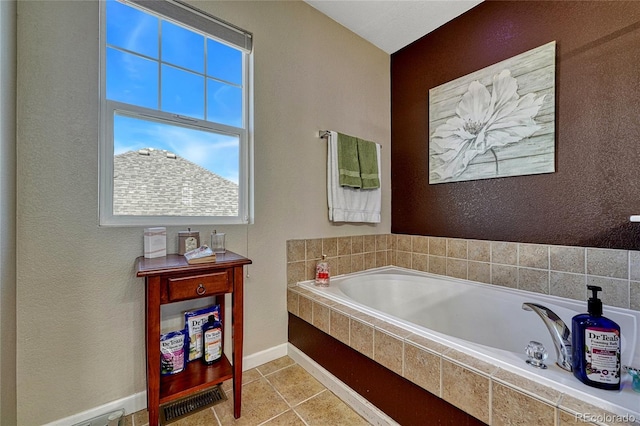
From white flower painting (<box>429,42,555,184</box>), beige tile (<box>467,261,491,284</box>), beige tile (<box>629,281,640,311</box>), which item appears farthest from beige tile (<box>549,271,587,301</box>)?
white flower painting (<box>429,42,555,184</box>)

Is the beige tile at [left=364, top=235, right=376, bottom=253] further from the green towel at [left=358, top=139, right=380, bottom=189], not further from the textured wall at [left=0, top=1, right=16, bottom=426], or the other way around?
the textured wall at [left=0, top=1, right=16, bottom=426]

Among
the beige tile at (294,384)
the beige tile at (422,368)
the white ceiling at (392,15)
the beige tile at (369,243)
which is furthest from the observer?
the beige tile at (369,243)

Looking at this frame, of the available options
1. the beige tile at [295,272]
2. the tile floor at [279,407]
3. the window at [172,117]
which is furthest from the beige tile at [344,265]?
the window at [172,117]

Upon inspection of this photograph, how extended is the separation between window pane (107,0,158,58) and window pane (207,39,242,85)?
0.30 meters

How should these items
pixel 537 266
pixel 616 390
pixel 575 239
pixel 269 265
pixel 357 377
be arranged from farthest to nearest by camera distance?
pixel 269 265 < pixel 537 266 < pixel 575 239 < pixel 357 377 < pixel 616 390

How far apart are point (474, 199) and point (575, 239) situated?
0.63 metres

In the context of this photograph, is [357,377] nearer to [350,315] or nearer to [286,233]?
[350,315]

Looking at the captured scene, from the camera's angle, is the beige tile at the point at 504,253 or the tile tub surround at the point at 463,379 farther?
the beige tile at the point at 504,253

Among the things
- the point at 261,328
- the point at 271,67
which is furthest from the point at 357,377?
the point at 271,67

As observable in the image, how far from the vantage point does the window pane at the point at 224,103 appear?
1.67m

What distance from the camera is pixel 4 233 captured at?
3.16ft

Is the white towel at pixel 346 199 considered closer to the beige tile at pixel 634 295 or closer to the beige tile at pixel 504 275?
the beige tile at pixel 504 275

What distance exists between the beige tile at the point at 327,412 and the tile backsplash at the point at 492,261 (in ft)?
2.43

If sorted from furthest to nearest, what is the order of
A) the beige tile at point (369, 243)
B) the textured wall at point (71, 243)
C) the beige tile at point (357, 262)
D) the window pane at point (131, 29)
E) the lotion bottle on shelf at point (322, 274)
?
the beige tile at point (369, 243) < the beige tile at point (357, 262) < the lotion bottle on shelf at point (322, 274) < the window pane at point (131, 29) < the textured wall at point (71, 243)
